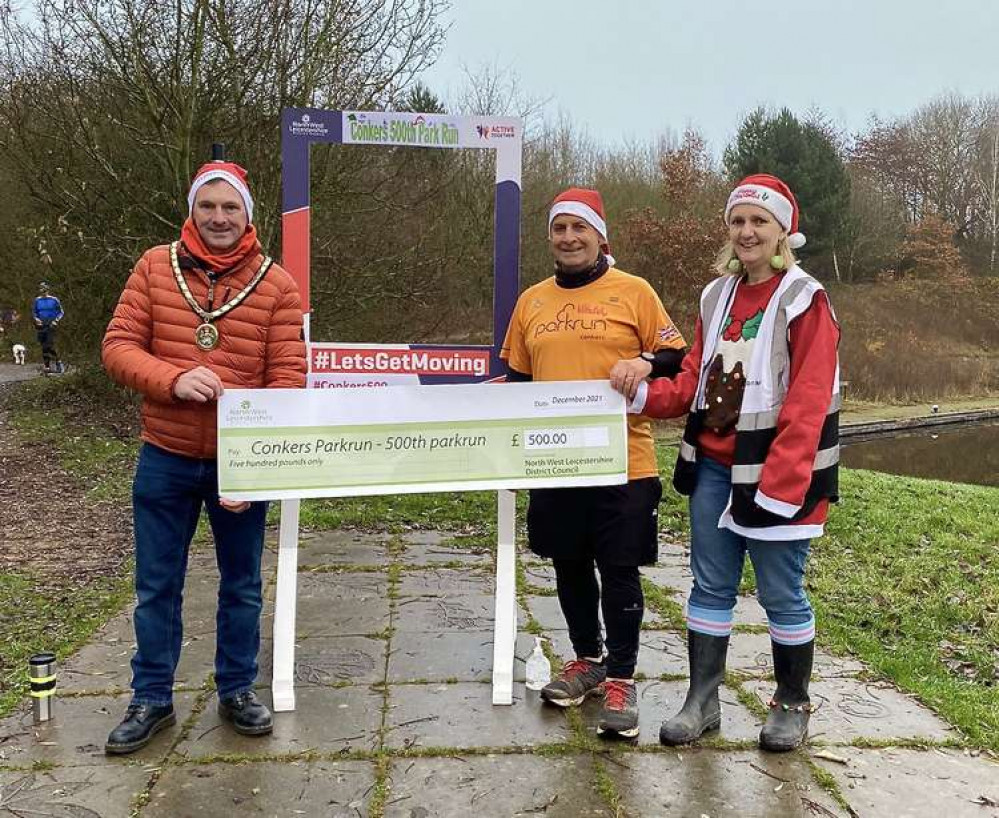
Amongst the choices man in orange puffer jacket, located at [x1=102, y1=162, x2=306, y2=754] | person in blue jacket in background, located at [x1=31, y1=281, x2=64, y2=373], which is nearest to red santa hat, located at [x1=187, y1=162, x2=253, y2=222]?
man in orange puffer jacket, located at [x1=102, y1=162, x2=306, y2=754]

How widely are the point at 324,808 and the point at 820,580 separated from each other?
3789mm

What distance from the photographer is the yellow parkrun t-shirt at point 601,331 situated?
3.51m

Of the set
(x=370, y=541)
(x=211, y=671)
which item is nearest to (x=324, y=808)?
(x=211, y=671)

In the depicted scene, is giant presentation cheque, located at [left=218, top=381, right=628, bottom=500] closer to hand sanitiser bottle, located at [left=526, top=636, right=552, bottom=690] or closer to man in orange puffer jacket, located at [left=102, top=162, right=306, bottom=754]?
man in orange puffer jacket, located at [left=102, top=162, right=306, bottom=754]

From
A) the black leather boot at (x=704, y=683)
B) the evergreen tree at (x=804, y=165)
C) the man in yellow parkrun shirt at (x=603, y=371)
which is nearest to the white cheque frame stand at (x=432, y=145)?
the man in yellow parkrun shirt at (x=603, y=371)

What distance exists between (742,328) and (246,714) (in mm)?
2355

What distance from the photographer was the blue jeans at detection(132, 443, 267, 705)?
3.29 meters

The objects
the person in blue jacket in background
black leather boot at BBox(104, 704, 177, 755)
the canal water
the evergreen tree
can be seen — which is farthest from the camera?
the evergreen tree

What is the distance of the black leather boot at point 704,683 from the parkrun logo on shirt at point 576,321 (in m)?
1.26

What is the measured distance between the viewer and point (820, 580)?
563cm

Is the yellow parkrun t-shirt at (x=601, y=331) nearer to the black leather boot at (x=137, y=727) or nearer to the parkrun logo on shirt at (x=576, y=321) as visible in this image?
the parkrun logo on shirt at (x=576, y=321)

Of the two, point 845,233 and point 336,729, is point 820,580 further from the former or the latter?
point 845,233

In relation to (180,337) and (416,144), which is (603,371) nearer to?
(416,144)

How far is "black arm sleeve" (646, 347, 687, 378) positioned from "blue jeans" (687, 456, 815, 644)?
38cm
